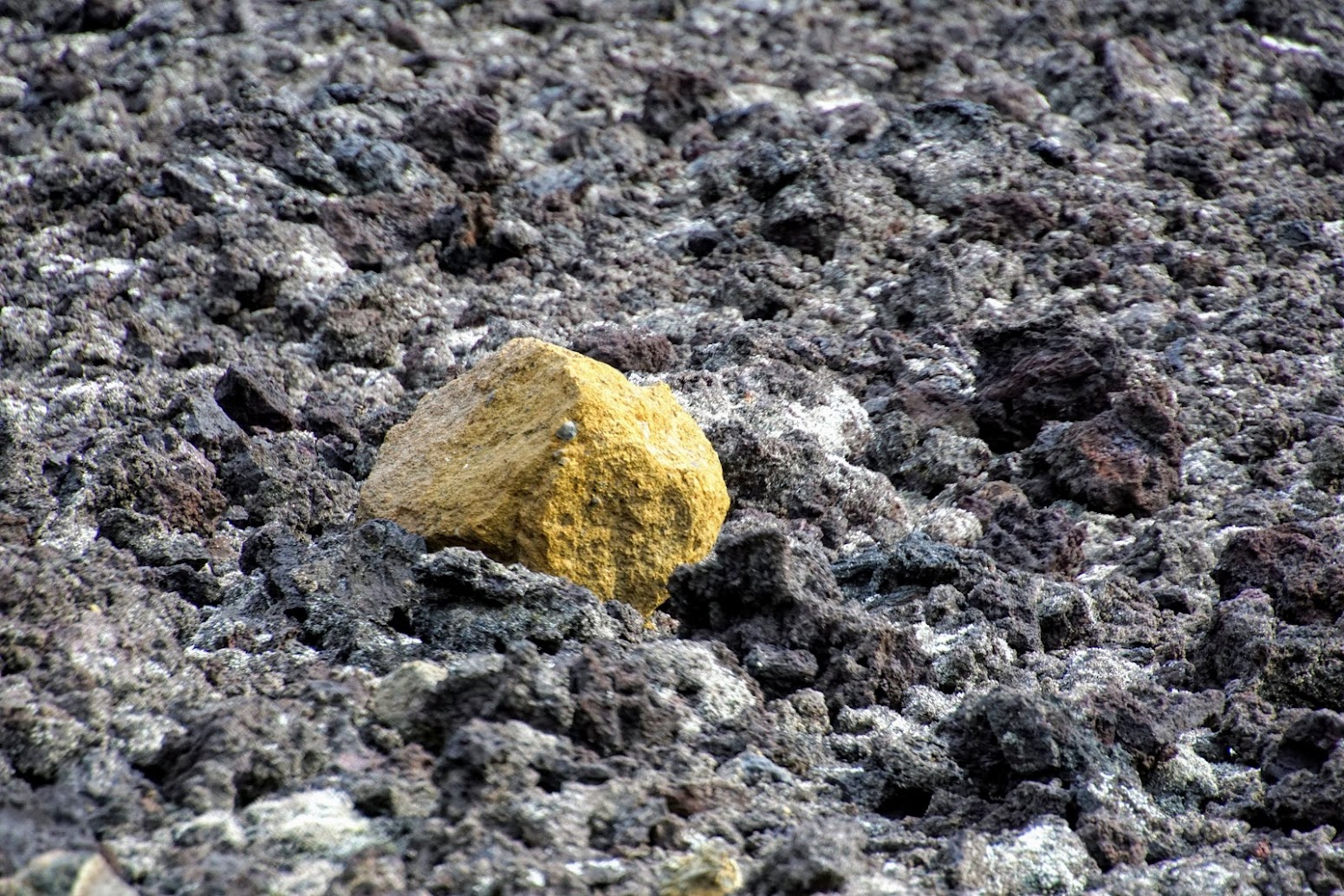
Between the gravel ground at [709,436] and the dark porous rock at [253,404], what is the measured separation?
1 centimetres

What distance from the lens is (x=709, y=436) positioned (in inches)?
163

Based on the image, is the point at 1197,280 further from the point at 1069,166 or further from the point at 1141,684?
the point at 1141,684

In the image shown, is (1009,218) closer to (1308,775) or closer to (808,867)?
(1308,775)

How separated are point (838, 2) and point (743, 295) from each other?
3.20 meters

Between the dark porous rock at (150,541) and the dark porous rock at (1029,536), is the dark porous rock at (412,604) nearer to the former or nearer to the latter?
the dark porous rock at (150,541)

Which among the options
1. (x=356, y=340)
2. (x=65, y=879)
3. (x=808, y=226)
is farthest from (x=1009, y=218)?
(x=65, y=879)

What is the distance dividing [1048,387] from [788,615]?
1772 millimetres

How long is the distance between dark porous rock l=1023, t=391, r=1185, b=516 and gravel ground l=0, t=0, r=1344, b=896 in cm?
2

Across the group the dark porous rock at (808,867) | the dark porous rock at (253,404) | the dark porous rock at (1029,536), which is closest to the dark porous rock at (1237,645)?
the dark porous rock at (1029,536)

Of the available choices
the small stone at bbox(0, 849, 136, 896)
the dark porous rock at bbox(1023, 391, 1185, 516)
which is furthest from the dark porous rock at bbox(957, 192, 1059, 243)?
the small stone at bbox(0, 849, 136, 896)

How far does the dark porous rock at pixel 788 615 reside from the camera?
3.14m

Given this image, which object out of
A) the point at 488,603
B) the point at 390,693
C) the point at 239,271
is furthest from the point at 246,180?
the point at 390,693

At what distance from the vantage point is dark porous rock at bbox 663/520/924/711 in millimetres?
3145

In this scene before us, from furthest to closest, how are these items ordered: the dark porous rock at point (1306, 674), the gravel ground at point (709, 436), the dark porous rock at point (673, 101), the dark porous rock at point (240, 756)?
the dark porous rock at point (673, 101), the dark porous rock at point (1306, 674), the gravel ground at point (709, 436), the dark porous rock at point (240, 756)
